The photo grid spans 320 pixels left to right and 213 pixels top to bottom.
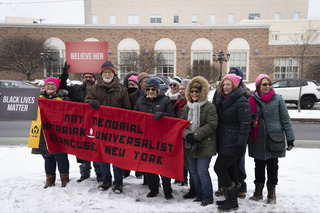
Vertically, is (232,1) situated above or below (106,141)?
above

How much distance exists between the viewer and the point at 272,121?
12.6 ft

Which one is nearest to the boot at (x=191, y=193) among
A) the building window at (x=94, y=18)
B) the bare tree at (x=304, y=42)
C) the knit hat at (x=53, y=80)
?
the knit hat at (x=53, y=80)

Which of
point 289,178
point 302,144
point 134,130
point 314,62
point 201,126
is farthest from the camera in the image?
point 314,62

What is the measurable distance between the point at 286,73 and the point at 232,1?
90.8 feet

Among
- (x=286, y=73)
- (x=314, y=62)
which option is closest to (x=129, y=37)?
(x=286, y=73)

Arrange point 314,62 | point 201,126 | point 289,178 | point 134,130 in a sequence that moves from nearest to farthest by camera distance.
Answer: point 201,126 < point 134,130 < point 289,178 < point 314,62

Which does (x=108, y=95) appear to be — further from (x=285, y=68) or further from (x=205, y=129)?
(x=285, y=68)

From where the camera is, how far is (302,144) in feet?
25.3

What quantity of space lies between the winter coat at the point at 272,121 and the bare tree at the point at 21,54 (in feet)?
100.0

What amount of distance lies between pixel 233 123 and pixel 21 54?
1228 inches

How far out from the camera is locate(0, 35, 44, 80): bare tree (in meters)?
29.3

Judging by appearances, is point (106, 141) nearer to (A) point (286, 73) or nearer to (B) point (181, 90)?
(B) point (181, 90)

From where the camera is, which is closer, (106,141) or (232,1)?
(106,141)

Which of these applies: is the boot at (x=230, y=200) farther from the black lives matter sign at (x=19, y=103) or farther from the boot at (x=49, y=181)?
the black lives matter sign at (x=19, y=103)
